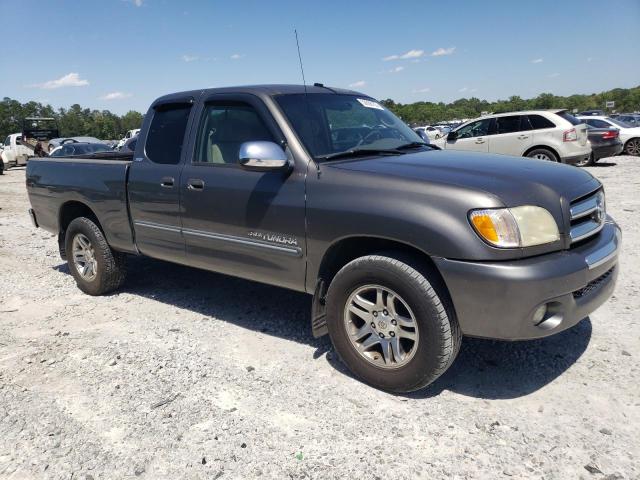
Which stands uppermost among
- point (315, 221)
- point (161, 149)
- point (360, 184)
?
point (161, 149)

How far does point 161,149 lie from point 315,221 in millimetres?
1801

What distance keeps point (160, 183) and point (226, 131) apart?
721 mm

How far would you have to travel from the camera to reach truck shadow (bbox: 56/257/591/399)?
321 cm

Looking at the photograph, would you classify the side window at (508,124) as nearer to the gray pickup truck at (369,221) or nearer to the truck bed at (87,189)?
the gray pickup truck at (369,221)

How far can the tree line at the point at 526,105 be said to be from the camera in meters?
108

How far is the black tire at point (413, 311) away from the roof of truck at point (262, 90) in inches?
59.7

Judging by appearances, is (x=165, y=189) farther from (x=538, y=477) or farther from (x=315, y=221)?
(x=538, y=477)

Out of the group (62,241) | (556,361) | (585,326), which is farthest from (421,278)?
(62,241)

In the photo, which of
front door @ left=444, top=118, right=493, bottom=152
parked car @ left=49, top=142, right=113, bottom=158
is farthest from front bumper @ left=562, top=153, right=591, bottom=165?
parked car @ left=49, top=142, right=113, bottom=158

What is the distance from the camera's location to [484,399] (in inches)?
119

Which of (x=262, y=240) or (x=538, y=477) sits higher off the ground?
(x=262, y=240)

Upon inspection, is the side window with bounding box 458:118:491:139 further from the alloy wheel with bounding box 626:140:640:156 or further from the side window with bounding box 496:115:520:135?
the alloy wheel with bounding box 626:140:640:156

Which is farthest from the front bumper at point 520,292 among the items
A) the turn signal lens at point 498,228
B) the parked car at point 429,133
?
the parked car at point 429,133

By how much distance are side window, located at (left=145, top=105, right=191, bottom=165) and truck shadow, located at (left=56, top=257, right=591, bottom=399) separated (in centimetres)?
140
